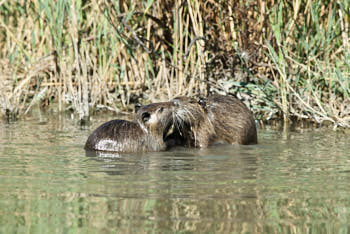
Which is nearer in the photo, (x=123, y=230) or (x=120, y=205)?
(x=123, y=230)

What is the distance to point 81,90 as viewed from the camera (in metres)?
7.56

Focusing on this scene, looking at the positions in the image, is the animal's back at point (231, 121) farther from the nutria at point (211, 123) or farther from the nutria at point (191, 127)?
the nutria at point (191, 127)

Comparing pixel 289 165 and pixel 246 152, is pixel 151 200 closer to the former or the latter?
pixel 289 165

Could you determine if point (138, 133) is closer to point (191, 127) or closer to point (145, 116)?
point (145, 116)

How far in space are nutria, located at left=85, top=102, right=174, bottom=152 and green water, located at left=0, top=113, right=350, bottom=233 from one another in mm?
134

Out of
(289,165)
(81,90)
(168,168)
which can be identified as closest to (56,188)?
(168,168)

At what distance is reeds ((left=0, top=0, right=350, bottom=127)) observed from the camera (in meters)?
6.55

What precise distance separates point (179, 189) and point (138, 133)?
1.56 meters

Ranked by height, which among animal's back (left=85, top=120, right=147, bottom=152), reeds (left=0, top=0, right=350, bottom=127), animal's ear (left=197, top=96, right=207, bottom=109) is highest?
reeds (left=0, top=0, right=350, bottom=127)

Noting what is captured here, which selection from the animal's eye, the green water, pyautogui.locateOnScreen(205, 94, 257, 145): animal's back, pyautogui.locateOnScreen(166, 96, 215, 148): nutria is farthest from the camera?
pyautogui.locateOnScreen(205, 94, 257, 145): animal's back

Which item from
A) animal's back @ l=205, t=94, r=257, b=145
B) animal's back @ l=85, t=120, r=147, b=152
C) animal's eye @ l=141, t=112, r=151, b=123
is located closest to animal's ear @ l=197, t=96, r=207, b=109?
animal's back @ l=205, t=94, r=257, b=145

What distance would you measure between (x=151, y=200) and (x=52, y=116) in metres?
4.19

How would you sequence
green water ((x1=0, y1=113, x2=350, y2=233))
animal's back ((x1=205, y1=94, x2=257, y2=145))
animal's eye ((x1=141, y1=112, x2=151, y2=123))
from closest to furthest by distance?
green water ((x1=0, y1=113, x2=350, y2=233))
animal's eye ((x1=141, y1=112, x2=151, y2=123))
animal's back ((x1=205, y1=94, x2=257, y2=145))

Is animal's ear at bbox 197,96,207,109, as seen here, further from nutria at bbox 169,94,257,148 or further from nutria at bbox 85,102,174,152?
nutria at bbox 85,102,174,152
